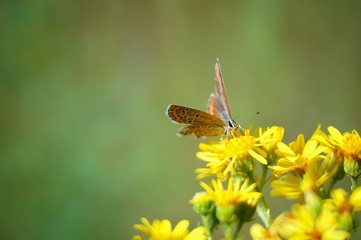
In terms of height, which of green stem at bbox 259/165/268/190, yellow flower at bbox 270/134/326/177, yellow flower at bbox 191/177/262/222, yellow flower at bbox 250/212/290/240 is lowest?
yellow flower at bbox 250/212/290/240

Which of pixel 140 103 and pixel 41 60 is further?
pixel 140 103

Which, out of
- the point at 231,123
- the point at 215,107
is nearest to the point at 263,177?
the point at 231,123

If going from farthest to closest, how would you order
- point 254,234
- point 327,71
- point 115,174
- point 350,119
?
1. point 327,71
2. point 350,119
3. point 115,174
4. point 254,234

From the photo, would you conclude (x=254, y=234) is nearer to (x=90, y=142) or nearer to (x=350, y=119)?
(x=90, y=142)

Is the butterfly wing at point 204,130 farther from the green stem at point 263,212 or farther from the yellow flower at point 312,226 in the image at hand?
the yellow flower at point 312,226

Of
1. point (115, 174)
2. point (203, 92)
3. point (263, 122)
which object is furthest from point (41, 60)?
point (263, 122)

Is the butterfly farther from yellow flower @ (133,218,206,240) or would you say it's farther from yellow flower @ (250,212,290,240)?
yellow flower @ (250,212,290,240)

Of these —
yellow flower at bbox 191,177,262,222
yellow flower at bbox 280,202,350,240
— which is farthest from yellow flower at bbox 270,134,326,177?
yellow flower at bbox 280,202,350,240
